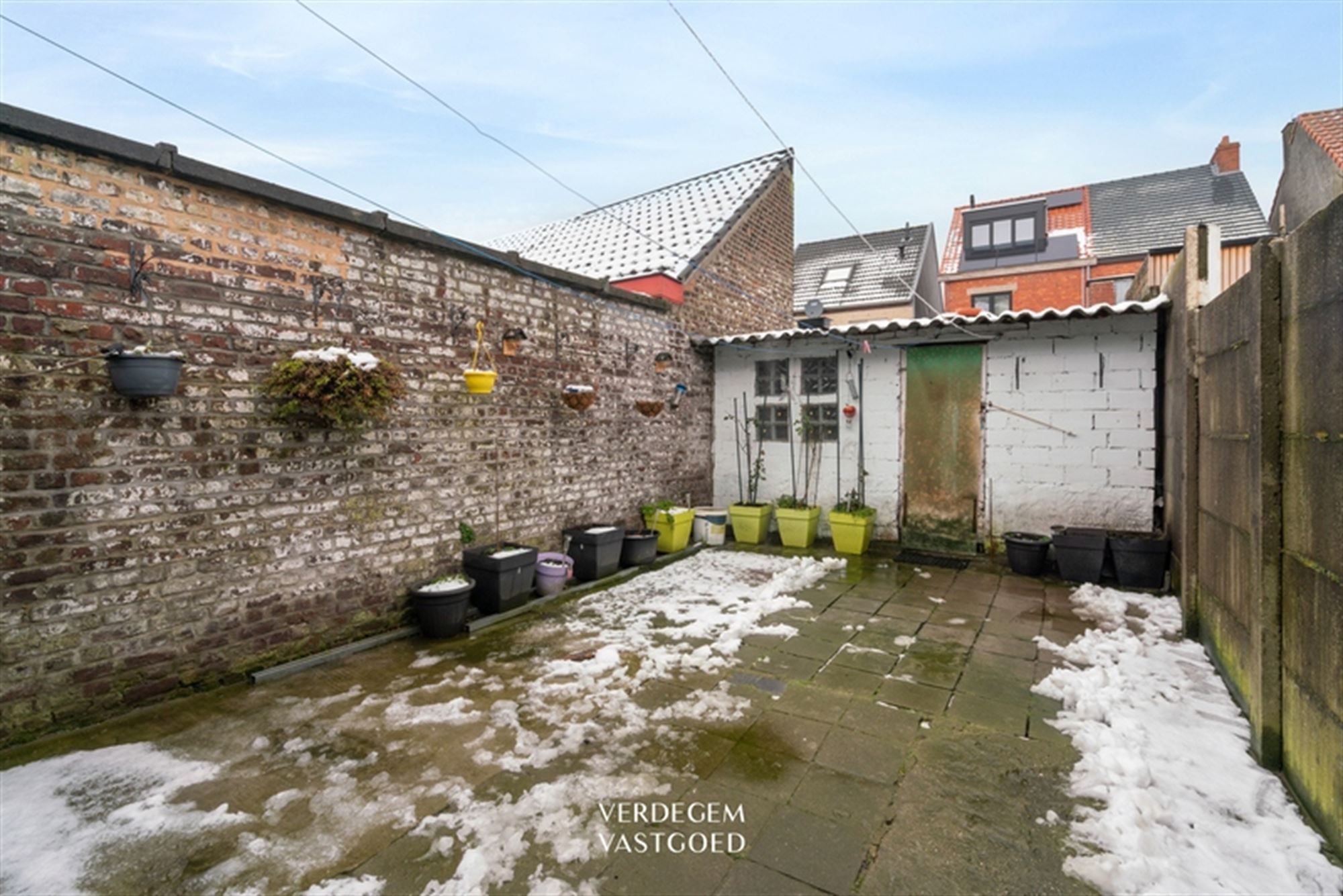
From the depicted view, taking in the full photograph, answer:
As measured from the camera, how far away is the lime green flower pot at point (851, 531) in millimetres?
6477

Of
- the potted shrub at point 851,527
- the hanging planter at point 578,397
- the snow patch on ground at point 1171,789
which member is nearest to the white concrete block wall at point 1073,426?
the potted shrub at point 851,527

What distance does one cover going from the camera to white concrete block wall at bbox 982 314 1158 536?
5625mm

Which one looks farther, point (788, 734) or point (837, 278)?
point (837, 278)

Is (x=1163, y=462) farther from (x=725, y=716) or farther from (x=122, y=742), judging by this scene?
(x=122, y=742)

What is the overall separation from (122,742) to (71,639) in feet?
1.87

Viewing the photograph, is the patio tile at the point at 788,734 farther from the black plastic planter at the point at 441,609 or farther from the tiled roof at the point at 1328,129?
the tiled roof at the point at 1328,129

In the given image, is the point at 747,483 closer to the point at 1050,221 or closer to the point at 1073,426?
the point at 1073,426

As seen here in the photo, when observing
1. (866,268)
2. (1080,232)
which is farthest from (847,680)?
(1080,232)

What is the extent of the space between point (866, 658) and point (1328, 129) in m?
13.9

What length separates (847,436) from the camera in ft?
23.1

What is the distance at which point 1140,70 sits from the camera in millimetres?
5621

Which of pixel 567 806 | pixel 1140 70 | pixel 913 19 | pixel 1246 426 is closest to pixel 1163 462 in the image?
pixel 1246 426

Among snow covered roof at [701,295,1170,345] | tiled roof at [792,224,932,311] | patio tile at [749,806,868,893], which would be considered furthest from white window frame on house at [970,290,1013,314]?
patio tile at [749,806,868,893]

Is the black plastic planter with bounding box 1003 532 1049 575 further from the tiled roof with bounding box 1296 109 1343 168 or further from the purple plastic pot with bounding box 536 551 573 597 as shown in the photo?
the tiled roof with bounding box 1296 109 1343 168
